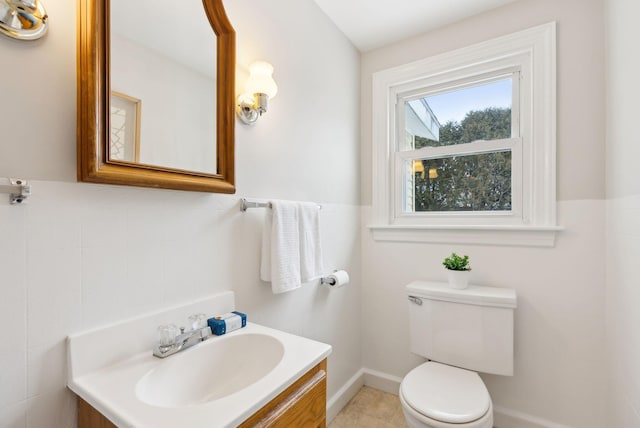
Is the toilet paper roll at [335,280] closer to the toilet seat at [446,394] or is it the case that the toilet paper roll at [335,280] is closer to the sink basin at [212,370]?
the toilet seat at [446,394]

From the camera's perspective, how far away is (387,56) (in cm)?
207

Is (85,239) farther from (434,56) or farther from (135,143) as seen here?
(434,56)

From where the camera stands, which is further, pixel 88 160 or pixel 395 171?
pixel 395 171

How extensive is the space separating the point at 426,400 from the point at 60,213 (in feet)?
4.72

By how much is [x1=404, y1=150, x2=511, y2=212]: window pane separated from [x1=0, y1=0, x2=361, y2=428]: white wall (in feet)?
2.52

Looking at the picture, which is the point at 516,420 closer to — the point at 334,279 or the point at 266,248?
the point at 334,279

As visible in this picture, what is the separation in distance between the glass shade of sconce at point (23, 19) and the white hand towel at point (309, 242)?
0.95m

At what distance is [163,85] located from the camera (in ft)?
3.10

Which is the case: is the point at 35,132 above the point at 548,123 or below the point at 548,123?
below

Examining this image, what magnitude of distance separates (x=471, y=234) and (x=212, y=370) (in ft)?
4.98

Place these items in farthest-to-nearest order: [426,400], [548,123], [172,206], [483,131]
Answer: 1. [483,131]
2. [548,123]
3. [426,400]
4. [172,206]

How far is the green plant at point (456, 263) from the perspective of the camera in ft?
5.57

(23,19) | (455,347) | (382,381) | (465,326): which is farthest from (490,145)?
(23,19)

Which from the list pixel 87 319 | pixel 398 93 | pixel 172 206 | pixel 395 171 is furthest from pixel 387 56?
pixel 87 319
